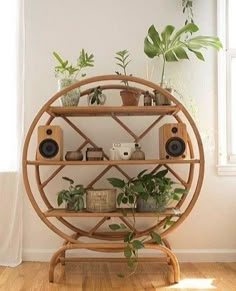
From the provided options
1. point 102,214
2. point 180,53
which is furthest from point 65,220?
point 180,53

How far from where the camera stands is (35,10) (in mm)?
2570

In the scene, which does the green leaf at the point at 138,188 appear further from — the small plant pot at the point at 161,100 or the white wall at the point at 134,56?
the white wall at the point at 134,56

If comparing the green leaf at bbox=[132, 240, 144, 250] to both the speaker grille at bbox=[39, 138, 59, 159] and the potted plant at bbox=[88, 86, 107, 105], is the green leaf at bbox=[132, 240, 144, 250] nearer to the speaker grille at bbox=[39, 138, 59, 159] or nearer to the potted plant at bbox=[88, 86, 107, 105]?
the speaker grille at bbox=[39, 138, 59, 159]

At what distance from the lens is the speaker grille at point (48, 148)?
2.16 metres

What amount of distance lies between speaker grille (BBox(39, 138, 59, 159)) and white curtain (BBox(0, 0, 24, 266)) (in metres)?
0.38

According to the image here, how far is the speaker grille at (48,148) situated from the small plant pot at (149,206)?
1.94ft

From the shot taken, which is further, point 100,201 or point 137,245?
point 100,201

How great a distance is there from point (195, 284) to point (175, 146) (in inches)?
31.7

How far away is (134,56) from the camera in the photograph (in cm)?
256

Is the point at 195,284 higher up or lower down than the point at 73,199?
lower down

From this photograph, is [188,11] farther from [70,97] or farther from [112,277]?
[112,277]

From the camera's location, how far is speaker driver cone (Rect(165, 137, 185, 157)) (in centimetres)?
215

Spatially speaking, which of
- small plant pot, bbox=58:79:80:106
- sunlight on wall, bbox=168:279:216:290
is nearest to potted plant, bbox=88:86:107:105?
small plant pot, bbox=58:79:80:106

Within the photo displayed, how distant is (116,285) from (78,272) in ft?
1.10
